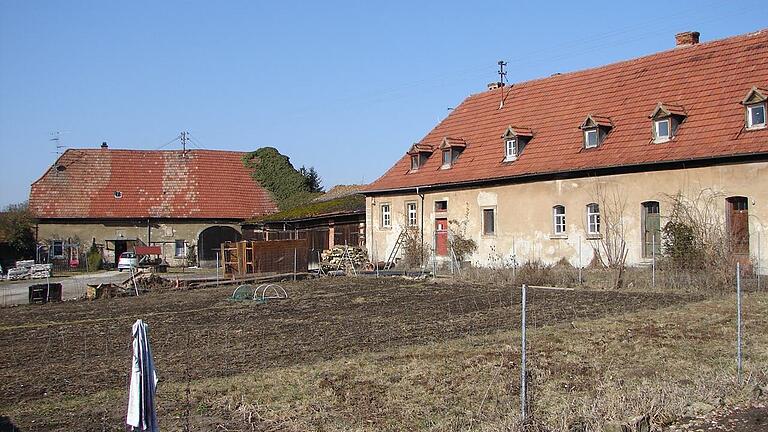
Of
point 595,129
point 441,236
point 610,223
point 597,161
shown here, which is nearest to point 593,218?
point 610,223

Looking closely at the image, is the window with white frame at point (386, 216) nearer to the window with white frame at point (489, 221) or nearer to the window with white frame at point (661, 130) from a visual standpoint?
the window with white frame at point (489, 221)

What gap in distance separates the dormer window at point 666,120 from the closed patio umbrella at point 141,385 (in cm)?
2228

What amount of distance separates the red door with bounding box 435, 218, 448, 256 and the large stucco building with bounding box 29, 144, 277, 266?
19.7 m

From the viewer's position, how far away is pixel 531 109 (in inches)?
1314

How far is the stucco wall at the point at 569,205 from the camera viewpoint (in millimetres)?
22594

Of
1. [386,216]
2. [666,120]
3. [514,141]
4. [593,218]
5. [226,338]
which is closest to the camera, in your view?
[226,338]

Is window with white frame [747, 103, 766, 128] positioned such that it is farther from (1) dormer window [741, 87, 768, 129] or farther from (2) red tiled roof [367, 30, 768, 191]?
(2) red tiled roof [367, 30, 768, 191]

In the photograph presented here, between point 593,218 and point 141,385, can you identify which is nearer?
point 141,385

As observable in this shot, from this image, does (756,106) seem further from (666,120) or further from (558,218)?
(558,218)

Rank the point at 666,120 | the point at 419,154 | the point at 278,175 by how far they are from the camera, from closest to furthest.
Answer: the point at 666,120 → the point at 419,154 → the point at 278,175

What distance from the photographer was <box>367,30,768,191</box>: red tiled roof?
2438 centimetres

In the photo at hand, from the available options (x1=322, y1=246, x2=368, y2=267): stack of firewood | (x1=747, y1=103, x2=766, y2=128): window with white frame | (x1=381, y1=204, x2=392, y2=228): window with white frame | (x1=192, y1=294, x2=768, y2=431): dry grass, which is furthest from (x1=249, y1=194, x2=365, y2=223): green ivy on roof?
(x1=192, y1=294, x2=768, y2=431): dry grass

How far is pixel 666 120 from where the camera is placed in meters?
25.6

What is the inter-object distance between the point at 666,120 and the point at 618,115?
297 cm
